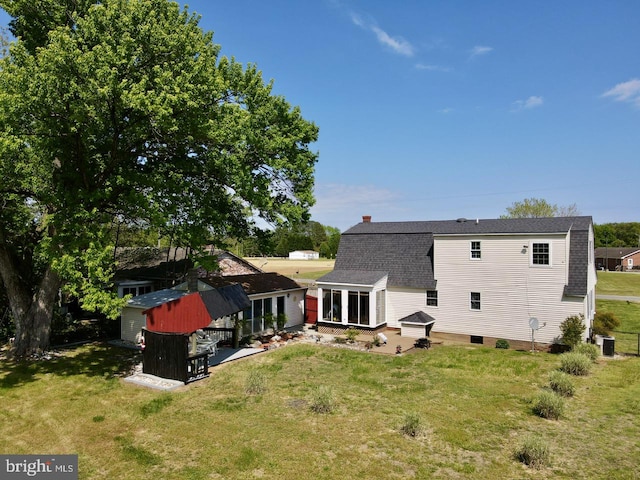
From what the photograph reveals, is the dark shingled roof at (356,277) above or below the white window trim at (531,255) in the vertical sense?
below

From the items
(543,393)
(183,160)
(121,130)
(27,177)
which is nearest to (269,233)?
(183,160)

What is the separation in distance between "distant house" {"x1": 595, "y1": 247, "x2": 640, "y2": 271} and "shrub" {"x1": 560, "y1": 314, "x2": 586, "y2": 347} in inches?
3105

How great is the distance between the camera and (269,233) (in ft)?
67.2

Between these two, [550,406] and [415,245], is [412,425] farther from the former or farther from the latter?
[415,245]

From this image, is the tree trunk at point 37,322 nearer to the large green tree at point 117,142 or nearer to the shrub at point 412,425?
the large green tree at point 117,142

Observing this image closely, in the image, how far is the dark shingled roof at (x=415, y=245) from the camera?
73.8 feet

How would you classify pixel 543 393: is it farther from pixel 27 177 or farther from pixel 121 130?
pixel 27 177

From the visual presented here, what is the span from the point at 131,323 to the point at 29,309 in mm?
4970

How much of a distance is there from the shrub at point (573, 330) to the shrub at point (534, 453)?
1374cm

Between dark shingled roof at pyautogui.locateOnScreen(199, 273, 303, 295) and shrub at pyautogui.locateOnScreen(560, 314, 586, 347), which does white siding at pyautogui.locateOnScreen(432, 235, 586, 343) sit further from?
dark shingled roof at pyautogui.locateOnScreen(199, 273, 303, 295)

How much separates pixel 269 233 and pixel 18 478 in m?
13.5

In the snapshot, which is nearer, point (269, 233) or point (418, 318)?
point (269, 233)

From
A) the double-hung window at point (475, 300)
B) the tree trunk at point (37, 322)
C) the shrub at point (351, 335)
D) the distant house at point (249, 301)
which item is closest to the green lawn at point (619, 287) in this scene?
the double-hung window at point (475, 300)

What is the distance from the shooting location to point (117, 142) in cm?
1603
